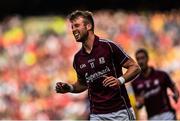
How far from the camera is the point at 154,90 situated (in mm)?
11352

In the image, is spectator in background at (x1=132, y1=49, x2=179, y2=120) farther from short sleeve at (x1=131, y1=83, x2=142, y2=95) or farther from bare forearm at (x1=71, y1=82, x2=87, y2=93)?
bare forearm at (x1=71, y1=82, x2=87, y2=93)

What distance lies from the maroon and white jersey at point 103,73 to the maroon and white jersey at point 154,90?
3845mm

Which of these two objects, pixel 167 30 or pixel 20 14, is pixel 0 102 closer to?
pixel 20 14

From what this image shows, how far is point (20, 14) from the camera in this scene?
22531 millimetres

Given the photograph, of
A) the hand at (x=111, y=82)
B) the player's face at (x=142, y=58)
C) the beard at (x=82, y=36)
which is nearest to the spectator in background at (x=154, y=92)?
the player's face at (x=142, y=58)

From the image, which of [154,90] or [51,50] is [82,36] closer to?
[154,90]

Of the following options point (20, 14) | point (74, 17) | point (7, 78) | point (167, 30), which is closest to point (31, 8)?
point (20, 14)

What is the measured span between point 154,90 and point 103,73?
13.2ft

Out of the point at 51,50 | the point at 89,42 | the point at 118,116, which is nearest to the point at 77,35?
the point at 89,42

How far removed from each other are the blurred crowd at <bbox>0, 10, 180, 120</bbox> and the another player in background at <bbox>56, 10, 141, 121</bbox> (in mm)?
13060

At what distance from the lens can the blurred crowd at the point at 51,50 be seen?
20.9 m

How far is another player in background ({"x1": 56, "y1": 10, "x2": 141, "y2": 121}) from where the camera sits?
742 cm

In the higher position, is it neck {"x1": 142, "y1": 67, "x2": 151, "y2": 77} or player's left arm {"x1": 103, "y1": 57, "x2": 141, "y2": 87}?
player's left arm {"x1": 103, "y1": 57, "x2": 141, "y2": 87}

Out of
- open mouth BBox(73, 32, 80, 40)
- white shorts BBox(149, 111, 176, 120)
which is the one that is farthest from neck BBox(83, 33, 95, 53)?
white shorts BBox(149, 111, 176, 120)
